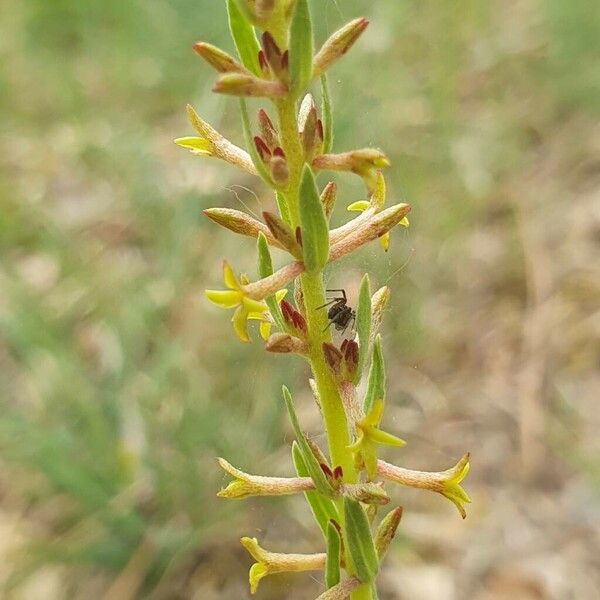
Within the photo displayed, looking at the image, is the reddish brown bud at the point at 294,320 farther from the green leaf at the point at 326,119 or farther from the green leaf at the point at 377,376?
the green leaf at the point at 326,119

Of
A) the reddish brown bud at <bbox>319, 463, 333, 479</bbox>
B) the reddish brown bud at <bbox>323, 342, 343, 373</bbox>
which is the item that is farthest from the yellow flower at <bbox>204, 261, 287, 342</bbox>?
the reddish brown bud at <bbox>319, 463, 333, 479</bbox>

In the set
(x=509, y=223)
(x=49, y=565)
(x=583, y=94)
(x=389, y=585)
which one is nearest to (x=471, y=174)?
(x=509, y=223)

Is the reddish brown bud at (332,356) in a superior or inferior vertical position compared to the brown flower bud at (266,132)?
inferior

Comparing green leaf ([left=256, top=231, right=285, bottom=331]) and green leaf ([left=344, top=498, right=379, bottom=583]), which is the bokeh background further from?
green leaf ([left=344, top=498, right=379, bottom=583])

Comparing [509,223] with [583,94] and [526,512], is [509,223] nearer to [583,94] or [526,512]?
[583,94]

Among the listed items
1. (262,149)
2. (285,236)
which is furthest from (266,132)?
(285,236)

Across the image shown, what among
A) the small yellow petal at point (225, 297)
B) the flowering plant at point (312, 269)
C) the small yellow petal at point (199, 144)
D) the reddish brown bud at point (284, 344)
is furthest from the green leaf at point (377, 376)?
the small yellow petal at point (199, 144)

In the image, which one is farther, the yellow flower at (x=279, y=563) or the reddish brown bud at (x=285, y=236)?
the yellow flower at (x=279, y=563)
